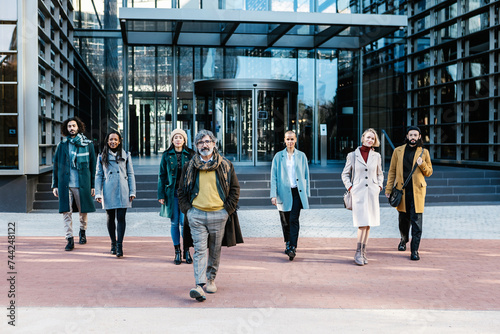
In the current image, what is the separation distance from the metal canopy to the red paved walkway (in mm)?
8813

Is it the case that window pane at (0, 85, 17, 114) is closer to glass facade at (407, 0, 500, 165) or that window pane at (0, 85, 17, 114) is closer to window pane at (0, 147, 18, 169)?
window pane at (0, 147, 18, 169)

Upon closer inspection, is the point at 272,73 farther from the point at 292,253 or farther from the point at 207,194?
the point at 207,194

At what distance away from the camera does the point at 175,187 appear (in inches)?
280

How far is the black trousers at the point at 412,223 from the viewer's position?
7363mm

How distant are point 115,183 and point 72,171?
103cm

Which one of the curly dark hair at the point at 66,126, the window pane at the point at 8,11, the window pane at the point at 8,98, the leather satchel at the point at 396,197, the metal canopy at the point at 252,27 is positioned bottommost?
the leather satchel at the point at 396,197

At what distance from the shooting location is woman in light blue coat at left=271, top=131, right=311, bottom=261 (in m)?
7.38

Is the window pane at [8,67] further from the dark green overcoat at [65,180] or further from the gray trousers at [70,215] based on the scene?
the gray trousers at [70,215]

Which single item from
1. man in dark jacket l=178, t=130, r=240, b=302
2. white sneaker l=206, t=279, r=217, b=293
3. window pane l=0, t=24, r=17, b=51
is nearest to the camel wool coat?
man in dark jacket l=178, t=130, r=240, b=302

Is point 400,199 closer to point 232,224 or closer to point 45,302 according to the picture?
point 232,224

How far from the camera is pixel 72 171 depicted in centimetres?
816

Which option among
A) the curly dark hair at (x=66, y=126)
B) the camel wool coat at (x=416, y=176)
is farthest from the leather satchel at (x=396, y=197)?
the curly dark hair at (x=66, y=126)

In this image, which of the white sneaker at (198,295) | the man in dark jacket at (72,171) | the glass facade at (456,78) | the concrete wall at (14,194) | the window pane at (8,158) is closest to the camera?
the white sneaker at (198,295)

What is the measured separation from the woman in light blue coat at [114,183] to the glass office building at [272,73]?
5558 millimetres
